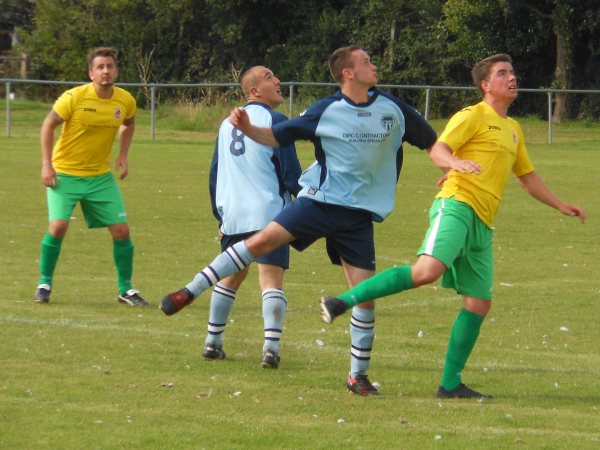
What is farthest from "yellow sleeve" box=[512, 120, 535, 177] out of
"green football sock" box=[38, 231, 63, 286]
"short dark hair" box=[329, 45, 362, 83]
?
"green football sock" box=[38, 231, 63, 286]

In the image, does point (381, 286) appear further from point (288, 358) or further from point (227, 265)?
point (288, 358)

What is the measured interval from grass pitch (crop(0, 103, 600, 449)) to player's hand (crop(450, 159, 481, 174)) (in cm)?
131

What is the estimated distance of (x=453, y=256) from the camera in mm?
7168

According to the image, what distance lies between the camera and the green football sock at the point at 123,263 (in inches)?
434

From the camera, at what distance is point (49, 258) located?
11.1 meters

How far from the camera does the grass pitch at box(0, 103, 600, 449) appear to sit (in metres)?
6.51

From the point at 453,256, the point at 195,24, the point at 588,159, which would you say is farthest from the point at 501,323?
the point at 195,24

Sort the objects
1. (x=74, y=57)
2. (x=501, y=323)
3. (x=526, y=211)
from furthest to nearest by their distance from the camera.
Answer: (x=74, y=57) < (x=526, y=211) < (x=501, y=323)

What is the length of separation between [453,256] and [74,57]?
47.2 metres

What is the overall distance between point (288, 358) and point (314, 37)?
41396 mm

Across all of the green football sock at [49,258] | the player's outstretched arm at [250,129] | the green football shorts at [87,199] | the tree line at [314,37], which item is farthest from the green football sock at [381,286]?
the tree line at [314,37]

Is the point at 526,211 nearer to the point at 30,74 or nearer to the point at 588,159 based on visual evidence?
the point at 588,159

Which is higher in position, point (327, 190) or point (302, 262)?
point (327, 190)

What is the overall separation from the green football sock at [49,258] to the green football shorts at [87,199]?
207 mm
